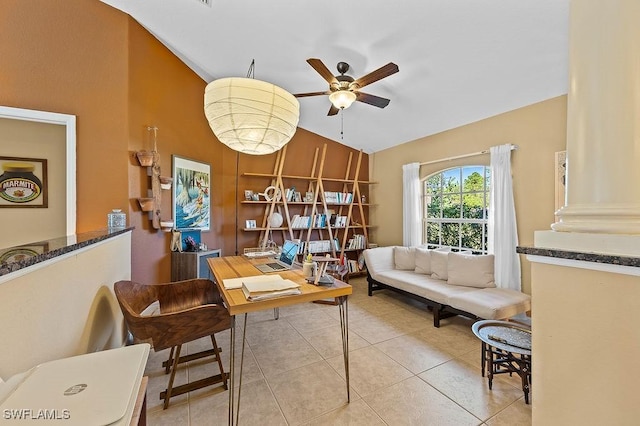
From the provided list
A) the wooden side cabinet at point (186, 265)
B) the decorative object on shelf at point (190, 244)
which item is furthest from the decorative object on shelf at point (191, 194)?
the wooden side cabinet at point (186, 265)

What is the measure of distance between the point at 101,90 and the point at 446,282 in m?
4.20

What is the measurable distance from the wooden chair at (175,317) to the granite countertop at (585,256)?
1.65 meters

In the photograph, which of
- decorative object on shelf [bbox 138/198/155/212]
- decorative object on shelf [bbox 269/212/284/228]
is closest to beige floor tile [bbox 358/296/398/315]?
decorative object on shelf [bbox 269/212/284/228]

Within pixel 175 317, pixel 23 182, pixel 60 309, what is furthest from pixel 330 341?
pixel 23 182

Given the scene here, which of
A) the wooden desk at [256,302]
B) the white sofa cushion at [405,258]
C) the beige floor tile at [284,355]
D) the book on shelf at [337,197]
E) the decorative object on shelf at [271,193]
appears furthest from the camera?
the book on shelf at [337,197]

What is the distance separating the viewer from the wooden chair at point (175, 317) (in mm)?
1475

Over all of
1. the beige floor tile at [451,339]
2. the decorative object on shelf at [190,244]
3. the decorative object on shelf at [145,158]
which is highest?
the decorative object on shelf at [145,158]

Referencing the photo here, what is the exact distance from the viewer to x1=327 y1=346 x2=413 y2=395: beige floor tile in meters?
1.93

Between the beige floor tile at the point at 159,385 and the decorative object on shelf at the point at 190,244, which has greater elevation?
the decorative object on shelf at the point at 190,244

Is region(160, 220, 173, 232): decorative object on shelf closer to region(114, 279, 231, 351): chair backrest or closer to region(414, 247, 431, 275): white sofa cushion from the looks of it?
region(114, 279, 231, 351): chair backrest

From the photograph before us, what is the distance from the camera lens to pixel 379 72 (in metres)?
2.17

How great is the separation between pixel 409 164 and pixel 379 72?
8.20 feet

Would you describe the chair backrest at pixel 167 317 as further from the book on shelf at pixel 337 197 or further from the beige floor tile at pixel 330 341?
the book on shelf at pixel 337 197

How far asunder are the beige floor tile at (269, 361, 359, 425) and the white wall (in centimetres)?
122
